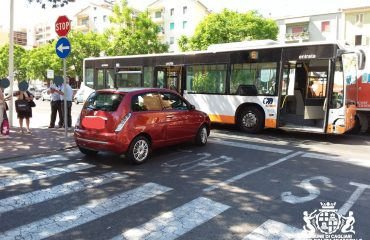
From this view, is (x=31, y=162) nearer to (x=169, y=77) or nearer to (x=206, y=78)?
(x=206, y=78)

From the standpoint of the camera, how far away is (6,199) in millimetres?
5199

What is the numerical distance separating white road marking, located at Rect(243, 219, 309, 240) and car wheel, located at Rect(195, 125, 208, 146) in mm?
5066

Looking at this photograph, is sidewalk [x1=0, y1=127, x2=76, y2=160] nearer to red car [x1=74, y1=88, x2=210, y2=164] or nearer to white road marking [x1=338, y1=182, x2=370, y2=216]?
red car [x1=74, y1=88, x2=210, y2=164]

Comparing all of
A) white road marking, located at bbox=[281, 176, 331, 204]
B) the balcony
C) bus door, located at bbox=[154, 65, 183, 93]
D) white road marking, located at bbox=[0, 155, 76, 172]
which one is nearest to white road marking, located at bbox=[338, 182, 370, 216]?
white road marking, located at bbox=[281, 176, 331, 204]

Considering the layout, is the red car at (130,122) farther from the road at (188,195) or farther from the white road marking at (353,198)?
the white road marking at (353,198)

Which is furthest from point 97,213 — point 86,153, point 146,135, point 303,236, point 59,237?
point 86,153

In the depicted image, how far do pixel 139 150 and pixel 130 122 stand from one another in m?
0.66

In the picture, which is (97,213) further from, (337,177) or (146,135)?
(337,177)

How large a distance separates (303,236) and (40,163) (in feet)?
17.9

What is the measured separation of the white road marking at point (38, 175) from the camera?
6.05m

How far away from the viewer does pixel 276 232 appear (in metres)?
4.14

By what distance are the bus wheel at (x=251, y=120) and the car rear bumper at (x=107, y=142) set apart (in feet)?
19.0

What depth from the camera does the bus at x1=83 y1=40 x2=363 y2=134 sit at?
10352 millimetres
